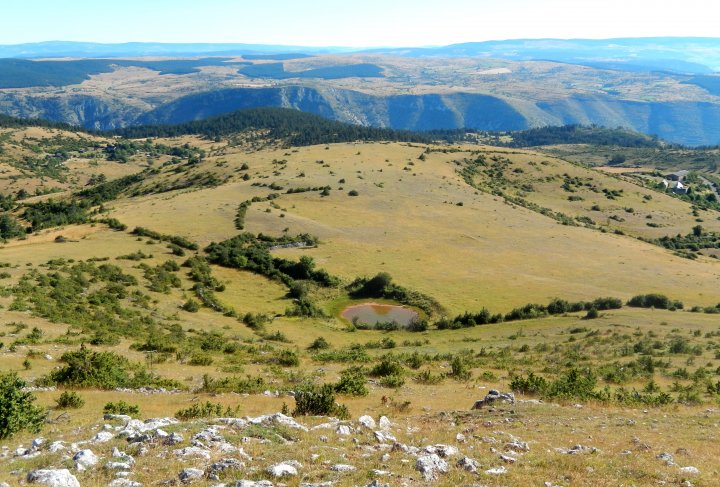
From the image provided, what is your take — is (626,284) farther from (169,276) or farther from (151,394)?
(151,394)

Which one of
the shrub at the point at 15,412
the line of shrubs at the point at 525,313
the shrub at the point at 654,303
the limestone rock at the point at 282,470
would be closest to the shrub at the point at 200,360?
the shrub at the point at 15,412

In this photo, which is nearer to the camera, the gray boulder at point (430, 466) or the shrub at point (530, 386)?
the gray boulder at point (430, 466)

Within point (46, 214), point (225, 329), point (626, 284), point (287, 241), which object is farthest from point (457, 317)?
point (46, 214)

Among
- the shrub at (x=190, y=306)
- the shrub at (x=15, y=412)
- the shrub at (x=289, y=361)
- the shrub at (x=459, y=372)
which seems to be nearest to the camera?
the shrub at (x=15, y=412)

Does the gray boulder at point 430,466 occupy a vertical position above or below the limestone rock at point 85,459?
below

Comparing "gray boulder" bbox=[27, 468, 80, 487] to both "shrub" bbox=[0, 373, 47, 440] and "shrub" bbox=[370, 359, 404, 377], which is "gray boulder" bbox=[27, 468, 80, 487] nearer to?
"shrub" bbox=[0, 373, 47, 440]

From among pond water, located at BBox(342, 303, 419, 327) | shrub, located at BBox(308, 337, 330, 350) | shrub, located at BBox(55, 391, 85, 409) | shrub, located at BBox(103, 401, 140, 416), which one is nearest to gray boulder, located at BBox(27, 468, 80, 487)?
shrub, located at BBox(103, 401, 140, 416)

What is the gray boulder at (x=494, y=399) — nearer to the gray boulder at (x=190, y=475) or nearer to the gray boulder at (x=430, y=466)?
the gray boulder at (x=430, y=466)

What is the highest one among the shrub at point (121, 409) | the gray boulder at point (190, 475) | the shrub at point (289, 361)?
the gray boulder at point (190, 475)
